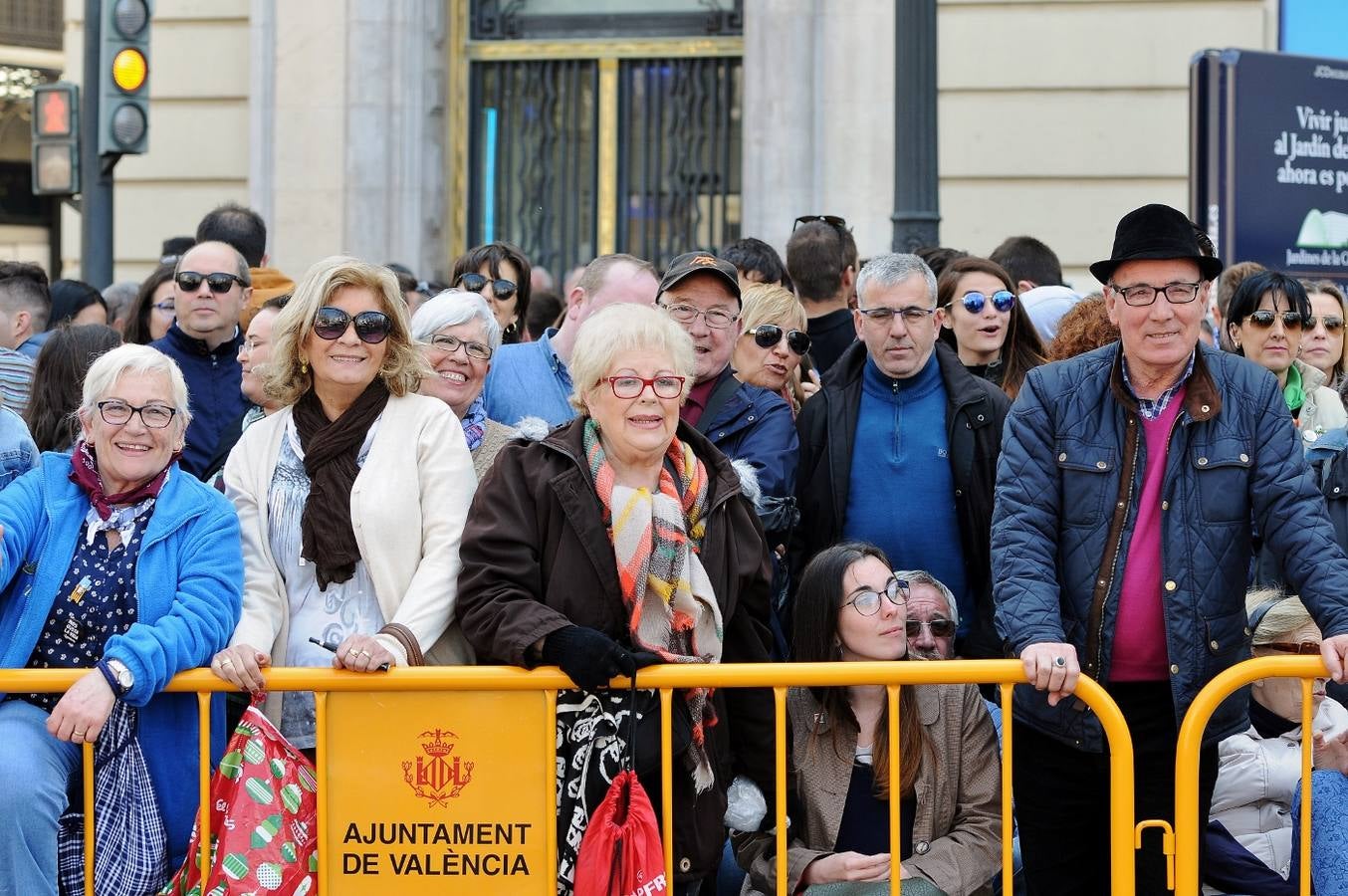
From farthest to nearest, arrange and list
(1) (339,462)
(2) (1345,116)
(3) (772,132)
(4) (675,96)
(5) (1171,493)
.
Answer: (4) (675,96) < (3) (772,132) < (2) (1345,116) < (1) (339,462) < (5) (1171,493)

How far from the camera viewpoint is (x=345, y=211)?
1184 cm

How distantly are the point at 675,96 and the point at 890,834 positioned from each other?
840 cm

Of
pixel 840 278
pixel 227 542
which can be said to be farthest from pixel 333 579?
pixel 840 278

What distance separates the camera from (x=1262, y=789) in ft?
16.5

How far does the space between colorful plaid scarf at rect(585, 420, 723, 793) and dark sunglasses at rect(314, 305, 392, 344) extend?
70cm

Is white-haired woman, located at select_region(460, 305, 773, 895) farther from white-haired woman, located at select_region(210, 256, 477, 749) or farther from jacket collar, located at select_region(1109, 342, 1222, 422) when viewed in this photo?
jacket collar, located at select_region(1109, 342, 1222, 422)

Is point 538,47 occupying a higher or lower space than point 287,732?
higher

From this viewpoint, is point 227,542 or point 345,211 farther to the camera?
point 345,211

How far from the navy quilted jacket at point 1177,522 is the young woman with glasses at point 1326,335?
2.99 m

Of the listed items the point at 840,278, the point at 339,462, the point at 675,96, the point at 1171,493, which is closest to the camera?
the point at 1171,493

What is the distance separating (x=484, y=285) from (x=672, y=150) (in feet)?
16.6

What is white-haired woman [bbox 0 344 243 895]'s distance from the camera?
4297 mm

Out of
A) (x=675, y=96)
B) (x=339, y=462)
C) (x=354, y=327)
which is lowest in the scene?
(x=339, y=462)

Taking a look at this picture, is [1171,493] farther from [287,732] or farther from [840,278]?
[840,278]
